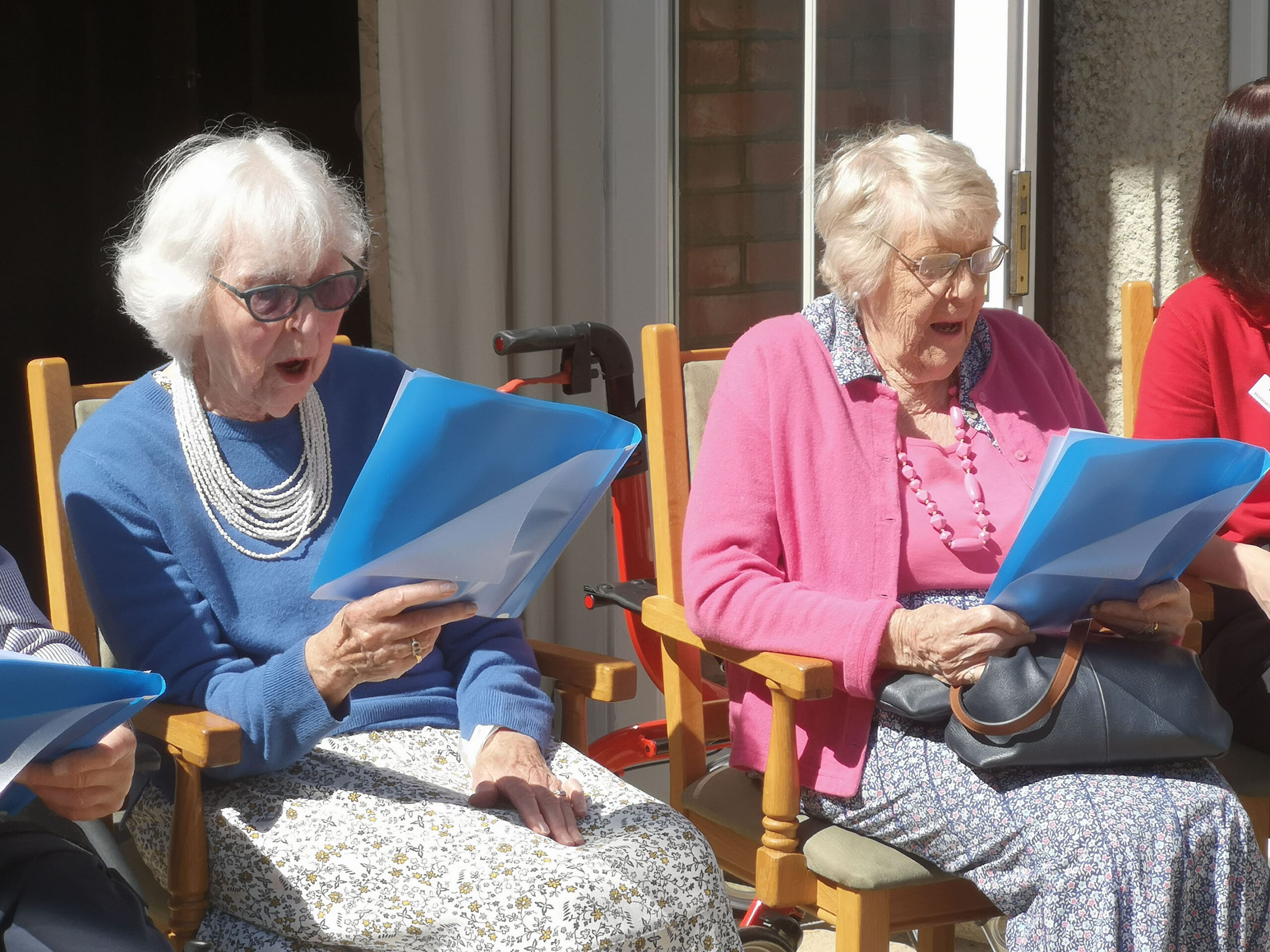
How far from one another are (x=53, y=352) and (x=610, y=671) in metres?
2.09

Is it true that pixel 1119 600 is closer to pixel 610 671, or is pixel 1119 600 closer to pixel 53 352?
pixel 610 671

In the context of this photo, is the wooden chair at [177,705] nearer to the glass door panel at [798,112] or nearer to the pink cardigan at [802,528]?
the pink cardigan at [802,528]

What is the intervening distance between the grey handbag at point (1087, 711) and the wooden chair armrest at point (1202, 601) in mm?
282

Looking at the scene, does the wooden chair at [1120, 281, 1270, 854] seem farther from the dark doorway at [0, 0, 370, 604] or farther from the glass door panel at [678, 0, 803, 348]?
the dark doorway at [0, 0, 370, 604]

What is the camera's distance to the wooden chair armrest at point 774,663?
1.68 m

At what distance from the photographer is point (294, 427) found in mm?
1835

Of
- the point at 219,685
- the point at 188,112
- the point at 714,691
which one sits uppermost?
the point at 188,112

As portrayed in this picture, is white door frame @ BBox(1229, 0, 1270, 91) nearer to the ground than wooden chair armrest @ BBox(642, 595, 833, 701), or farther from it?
farther from it

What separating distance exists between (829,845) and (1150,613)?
0.51 meters

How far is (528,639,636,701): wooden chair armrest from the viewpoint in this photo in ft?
6.01

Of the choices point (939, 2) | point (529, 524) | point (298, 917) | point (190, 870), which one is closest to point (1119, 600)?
point (529, 524)

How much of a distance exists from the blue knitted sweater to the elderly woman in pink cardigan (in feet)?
1.07

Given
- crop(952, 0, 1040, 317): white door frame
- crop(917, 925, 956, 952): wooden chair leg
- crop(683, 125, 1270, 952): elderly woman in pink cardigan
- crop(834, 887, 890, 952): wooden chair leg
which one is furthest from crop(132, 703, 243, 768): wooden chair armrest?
crop(952, 0, 1040, 317): white door frame

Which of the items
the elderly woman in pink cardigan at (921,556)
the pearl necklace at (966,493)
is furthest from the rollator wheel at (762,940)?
the pearl necklace at (966,493)
